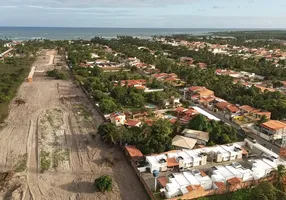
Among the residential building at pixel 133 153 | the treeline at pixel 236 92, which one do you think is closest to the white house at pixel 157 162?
the residential building at pixel 133 153

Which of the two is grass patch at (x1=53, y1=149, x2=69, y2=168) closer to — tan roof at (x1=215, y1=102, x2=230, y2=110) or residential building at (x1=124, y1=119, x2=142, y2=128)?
residential building at (x1=124, y1=119, x2=142, y2=128)

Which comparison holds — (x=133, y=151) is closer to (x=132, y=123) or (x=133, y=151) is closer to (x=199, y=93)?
(x=132, y=123)

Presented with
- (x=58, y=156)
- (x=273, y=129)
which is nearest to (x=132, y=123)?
(x=58, y=156)

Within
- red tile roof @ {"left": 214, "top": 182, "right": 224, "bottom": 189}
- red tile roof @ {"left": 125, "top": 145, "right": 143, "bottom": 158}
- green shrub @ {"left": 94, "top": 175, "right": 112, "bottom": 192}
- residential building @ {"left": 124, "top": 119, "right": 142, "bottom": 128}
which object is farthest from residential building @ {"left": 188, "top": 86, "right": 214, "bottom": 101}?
green shrub @ {"left": 94, "top": 175, "right": 112, "bottom": 192}

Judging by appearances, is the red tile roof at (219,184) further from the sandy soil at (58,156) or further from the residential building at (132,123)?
the residential building at (132,123)

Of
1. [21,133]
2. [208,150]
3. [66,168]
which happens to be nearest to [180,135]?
[208,150]

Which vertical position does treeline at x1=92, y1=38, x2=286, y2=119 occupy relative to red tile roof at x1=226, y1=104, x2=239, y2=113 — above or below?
above

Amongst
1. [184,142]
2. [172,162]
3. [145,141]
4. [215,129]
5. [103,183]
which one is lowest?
[103,183]

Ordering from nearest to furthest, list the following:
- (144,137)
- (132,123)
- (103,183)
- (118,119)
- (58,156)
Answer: (103,183) < (58,156) < (144,137) < (132,123) < (118,119)
